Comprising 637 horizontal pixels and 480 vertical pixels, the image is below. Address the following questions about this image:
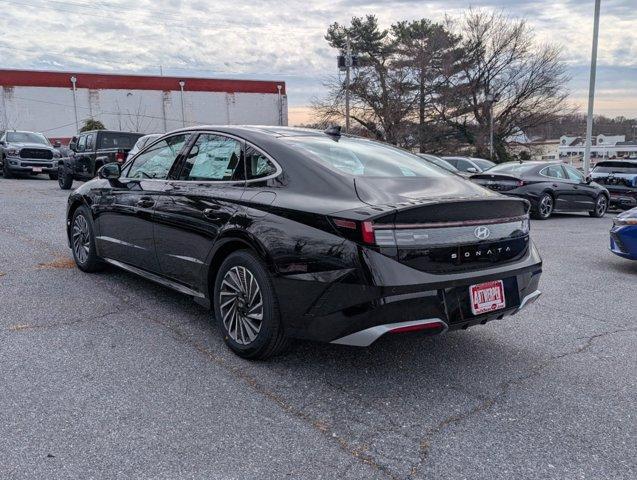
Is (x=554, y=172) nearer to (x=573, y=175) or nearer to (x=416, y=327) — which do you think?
(x=573, y=175)

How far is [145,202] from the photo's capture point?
4875 millimetres

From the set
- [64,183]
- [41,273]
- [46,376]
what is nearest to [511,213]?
[46,376]

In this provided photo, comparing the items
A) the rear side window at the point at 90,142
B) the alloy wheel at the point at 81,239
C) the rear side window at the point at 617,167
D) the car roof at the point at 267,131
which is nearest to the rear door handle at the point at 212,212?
the car roof at the point at 267,131

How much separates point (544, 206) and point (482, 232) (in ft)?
35.7

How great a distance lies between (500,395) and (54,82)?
163 ft

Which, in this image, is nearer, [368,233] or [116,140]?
[368,233]

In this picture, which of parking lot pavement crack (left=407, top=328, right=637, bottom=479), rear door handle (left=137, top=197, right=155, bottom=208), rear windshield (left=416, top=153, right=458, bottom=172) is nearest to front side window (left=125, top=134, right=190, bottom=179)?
rear door handle (left=137, top=197, right=155, bottom=208)

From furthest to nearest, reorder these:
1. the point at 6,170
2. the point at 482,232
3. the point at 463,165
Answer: the point at 6,170
the point at 463,165
the point at 482,232

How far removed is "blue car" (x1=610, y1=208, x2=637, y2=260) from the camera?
6.96m

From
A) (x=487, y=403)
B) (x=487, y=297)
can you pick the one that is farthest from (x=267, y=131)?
(x=487, y=403)

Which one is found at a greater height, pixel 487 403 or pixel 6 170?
pixel 6 170

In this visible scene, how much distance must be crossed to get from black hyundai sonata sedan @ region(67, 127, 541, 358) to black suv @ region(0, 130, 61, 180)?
18.8 m

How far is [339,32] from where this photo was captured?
46500 mm

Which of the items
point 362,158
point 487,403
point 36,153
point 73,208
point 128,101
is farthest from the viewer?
point 128,101
